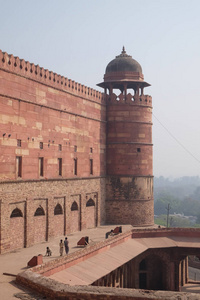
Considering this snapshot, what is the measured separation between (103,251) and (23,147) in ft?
21.3

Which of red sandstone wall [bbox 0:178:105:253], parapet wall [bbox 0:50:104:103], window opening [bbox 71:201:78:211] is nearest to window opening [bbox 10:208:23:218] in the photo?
red sandstone wall [bbox 0:178:105:253]

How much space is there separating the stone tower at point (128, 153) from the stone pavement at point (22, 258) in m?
2.32

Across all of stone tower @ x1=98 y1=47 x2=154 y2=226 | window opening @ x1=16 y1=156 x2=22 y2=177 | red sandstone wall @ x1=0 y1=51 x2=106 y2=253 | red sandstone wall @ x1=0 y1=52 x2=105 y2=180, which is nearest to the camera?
red sandstone wall @ x1=0 y1=51 x2=106 y2=253

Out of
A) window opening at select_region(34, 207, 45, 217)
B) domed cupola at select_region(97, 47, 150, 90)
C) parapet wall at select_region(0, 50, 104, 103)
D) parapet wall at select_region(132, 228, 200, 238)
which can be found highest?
domed cupola at select_region(97, 47, 150, 90)

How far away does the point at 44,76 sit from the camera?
838 inches

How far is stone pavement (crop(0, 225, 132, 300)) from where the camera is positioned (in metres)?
11.9

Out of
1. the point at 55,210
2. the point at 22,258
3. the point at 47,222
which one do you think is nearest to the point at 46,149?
the point at 55,210

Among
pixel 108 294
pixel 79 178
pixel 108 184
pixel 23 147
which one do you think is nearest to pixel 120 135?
pixel 108 184

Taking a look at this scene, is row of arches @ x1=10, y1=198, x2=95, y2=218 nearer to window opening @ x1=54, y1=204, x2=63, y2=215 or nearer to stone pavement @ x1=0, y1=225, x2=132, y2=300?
window opening @ x1=54, y1=204, x2=63, y2=215

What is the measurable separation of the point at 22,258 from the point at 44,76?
32.0 ft

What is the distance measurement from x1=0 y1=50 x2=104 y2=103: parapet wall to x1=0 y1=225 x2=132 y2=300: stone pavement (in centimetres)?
841

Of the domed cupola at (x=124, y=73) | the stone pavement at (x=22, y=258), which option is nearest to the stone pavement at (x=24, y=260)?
the stone pavement at (x=22, y=258)

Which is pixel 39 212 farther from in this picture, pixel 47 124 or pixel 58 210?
pixel 47 124

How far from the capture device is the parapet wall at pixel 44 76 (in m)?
18.5
